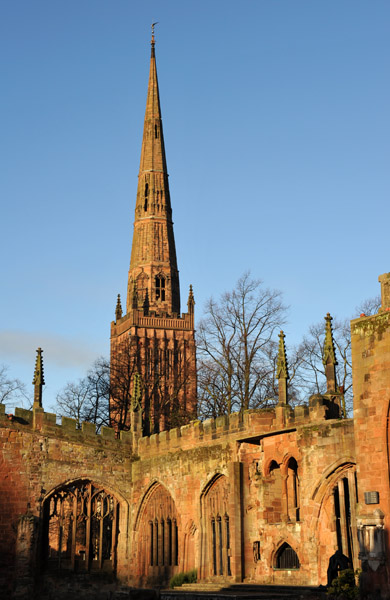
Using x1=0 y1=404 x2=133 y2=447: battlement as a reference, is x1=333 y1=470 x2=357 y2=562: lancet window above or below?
below

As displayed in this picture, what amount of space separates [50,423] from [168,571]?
675cm

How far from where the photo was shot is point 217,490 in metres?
29.0

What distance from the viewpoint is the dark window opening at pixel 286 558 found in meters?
25.4

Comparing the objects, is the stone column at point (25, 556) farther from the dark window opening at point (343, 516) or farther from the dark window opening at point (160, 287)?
the dark window opening at point (160, 287)

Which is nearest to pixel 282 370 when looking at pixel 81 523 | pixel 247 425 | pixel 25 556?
pixel 247 425

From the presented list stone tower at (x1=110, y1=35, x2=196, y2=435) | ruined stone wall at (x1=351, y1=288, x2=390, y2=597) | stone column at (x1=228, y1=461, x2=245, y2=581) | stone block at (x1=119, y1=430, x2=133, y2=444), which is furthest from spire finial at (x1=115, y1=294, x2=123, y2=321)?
ruined stone wall at (x1=351, y1=288, x2=390, y2=597)

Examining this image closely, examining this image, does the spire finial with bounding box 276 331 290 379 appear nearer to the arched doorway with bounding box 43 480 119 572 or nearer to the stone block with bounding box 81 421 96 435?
the stone block with bounding box 81 421 96 435

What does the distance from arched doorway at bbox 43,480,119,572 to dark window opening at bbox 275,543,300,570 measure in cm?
916

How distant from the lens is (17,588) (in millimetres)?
30016

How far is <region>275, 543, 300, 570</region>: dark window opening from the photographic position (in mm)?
25438

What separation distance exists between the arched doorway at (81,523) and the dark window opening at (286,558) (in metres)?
9.16

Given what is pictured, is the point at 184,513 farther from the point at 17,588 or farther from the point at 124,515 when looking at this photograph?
the point at 17,588

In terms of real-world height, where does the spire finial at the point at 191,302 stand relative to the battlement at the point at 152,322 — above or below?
above

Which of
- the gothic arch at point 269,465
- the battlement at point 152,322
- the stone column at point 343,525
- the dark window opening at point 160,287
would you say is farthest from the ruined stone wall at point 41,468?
the dark window opening at point 160,287
